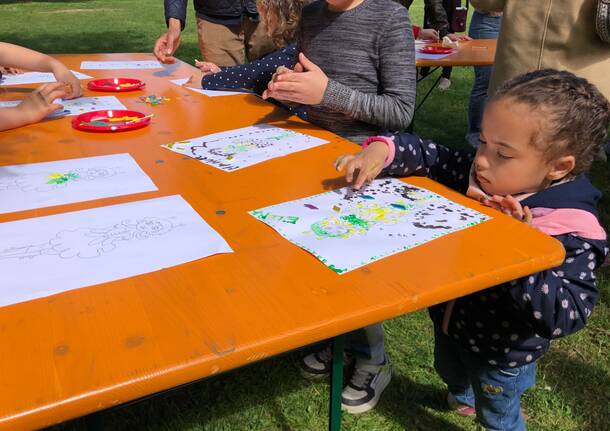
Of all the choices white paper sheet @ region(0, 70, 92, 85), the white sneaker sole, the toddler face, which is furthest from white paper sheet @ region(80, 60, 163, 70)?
the toddler face

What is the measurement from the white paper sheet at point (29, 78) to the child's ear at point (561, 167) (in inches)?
78.1

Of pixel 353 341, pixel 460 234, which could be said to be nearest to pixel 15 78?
pixel 353 341

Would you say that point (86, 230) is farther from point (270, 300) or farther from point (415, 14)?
point (415, 14)

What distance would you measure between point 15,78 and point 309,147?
158cm

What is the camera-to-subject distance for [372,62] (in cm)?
170

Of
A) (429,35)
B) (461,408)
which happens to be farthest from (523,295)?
(429,35)

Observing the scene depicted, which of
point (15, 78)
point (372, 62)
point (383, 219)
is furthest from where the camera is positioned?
point (15, 78)

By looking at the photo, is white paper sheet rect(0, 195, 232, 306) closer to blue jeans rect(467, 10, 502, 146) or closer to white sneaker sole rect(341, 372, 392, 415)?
white sneaker sole rect(341, 372, 392, 415)

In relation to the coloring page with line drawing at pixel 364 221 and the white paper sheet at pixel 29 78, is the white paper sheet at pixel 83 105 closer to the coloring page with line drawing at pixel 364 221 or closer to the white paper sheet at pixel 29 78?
the white paper sheet at pixel 29 78

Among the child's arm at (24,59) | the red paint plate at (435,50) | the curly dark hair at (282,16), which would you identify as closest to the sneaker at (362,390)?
the curly dark hair at (282,16)

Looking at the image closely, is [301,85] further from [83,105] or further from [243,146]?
[83,105]

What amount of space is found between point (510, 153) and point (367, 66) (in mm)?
732

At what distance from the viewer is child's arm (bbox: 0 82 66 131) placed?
1646 mm

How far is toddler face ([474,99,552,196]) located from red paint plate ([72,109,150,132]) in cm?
104
